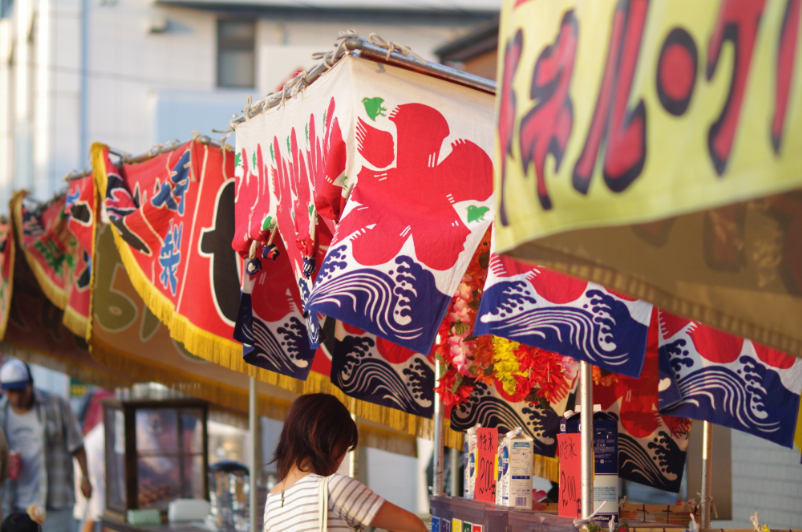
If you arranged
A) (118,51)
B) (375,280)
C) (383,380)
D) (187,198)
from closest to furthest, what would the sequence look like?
(375,280) < (383,380) < (187,198) < (118,51)

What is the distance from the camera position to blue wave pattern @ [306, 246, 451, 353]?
234 cm

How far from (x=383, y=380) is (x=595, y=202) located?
8.93 ft

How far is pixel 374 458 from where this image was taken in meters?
12.0

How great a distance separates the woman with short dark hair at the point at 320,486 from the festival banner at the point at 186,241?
1.02m

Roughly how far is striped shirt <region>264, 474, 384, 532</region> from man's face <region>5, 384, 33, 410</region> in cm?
446

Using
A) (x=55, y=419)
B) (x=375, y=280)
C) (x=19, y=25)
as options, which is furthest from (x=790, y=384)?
(x=19, y=25)

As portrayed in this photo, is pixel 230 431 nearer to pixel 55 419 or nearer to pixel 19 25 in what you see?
pixel 55 419

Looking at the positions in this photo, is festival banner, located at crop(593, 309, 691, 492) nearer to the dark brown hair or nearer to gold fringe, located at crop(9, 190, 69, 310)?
the dark brown hair

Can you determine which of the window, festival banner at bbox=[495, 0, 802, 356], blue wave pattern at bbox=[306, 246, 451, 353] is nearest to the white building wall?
blue wave pattern at bbox=[306, 246, 451, 353]

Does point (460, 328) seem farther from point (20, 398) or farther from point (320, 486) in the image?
point (20, 398)

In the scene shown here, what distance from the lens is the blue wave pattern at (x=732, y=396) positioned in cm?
272

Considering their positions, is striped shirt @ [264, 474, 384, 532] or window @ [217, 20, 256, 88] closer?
striped shirt @ [264, 474, 384, 532]

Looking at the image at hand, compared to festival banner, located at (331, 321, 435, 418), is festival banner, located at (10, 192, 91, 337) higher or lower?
higher

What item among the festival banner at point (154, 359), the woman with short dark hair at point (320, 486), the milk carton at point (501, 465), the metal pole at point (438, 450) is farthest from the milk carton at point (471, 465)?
the festival banner at point (154, 359)
